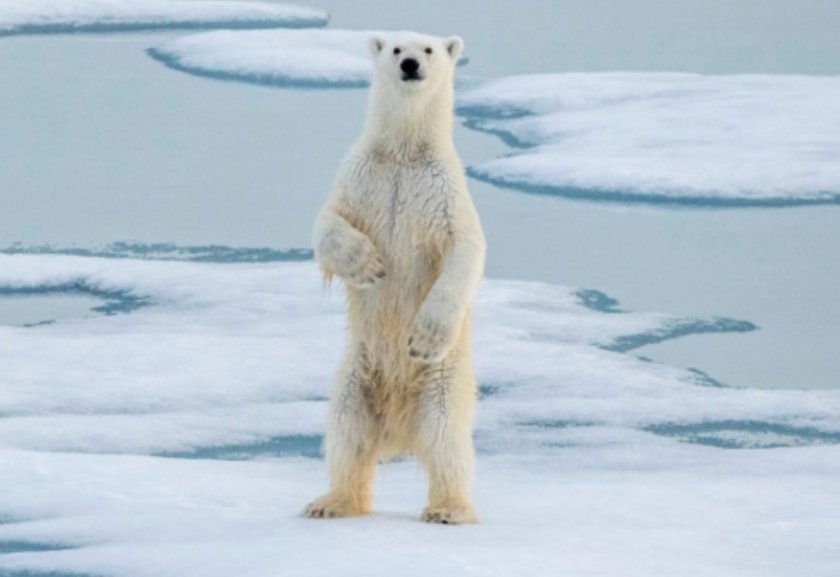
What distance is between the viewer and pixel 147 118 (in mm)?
10156

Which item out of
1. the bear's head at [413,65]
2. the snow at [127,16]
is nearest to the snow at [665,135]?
the snow at [127,16]

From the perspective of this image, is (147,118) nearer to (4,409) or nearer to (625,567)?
(4,409)

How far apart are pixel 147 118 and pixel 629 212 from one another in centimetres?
345

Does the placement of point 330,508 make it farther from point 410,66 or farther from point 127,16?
point 127,16

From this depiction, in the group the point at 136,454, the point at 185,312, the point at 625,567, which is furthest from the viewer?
the point at 185,312

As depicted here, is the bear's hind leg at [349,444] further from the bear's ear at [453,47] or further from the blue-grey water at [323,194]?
the blue-grey water at [323,194]

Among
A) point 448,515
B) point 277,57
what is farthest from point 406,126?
point 277,57

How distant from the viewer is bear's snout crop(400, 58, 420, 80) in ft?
11.5

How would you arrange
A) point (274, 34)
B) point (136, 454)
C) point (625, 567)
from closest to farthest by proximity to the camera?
point (625, 567), point (136, 454), point (274, 34)

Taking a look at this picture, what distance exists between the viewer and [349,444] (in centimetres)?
357

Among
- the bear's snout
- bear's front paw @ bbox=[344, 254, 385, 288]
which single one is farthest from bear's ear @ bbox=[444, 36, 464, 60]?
bear's front paw @ bbox=[344, 254, 385, 288]

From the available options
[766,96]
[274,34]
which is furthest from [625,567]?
[274,34]

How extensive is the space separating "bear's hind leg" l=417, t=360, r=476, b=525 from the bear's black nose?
0.58 metres

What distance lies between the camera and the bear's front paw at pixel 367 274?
3.45m
